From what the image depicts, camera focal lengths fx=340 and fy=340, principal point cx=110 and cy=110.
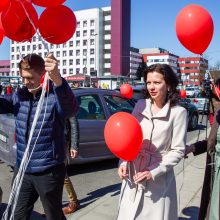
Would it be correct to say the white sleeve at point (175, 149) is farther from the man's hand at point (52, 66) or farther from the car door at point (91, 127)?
the car door at point (91, 127)

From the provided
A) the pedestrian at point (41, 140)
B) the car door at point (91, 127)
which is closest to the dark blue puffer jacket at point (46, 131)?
the pedestrian at point (41, 140)

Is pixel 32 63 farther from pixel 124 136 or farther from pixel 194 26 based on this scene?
pixel 194 26

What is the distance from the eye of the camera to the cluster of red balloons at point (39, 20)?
267 cm

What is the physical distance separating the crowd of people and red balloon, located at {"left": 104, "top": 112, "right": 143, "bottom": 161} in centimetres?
19

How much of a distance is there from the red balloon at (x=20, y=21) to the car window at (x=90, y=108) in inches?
123

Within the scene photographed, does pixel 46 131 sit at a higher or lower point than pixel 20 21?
lower

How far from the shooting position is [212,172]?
3.02 metres

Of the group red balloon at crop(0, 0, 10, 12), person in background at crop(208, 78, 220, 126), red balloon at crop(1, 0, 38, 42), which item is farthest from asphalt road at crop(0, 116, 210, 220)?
red balloon at crop(0, 0, 10, 12)

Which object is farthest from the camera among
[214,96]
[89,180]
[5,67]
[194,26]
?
[5,67]

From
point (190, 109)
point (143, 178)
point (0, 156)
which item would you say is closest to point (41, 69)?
point (143, 178)

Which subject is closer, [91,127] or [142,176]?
[142,176]

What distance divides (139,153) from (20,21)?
142 cm

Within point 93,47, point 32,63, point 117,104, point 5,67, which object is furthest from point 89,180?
point 5,67

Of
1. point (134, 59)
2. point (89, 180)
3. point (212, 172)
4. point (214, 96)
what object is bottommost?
point (89, 180)
